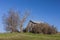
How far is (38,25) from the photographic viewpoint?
25.7 m

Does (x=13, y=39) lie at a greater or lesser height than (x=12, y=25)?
lesser

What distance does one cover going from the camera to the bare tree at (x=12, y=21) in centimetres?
2991

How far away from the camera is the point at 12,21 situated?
30172mm

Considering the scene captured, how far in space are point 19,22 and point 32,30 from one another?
437 centimetres

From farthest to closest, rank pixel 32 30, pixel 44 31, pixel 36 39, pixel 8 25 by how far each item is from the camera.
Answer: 1. pixel 8 25
2. pixel 32 30
3. pixel 44 31
4. pixel 36 39

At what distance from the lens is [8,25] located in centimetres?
2998

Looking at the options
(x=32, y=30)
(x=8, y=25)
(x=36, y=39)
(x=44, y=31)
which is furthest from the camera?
(x=8, y=25)

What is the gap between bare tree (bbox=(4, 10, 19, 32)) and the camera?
29.9m

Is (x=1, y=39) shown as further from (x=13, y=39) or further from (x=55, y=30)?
(x=55, y=30)

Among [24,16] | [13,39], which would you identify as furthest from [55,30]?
[13,39]

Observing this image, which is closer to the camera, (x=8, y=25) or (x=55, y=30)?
(x=55, y=30)

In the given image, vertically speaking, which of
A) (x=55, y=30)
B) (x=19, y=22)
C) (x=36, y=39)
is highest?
(x=19, y=22)

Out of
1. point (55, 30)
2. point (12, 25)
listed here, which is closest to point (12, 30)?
point (12, 25)

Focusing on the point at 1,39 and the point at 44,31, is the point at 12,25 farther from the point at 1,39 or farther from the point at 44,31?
the point at 1,39
